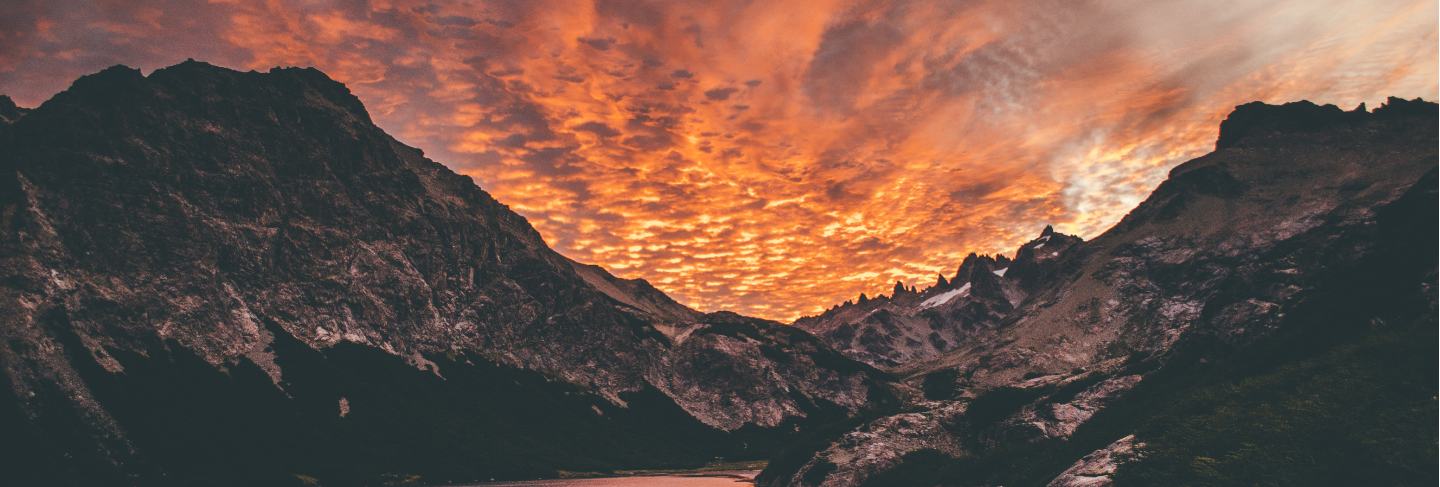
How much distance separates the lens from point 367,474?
630 ft

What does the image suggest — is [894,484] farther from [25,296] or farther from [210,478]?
[25,296]

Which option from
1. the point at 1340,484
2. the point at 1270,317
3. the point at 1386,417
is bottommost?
the point at 1340,484

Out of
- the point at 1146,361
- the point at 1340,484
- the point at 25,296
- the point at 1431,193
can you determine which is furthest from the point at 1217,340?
the point at 25,296

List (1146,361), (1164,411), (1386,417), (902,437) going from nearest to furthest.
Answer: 1. (1386,417)
2. (1164,411)
3. (902,437)
4. (1146,361)

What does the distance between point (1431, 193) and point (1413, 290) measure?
52.2ft

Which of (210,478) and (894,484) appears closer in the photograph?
(894,484)

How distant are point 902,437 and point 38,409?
214063 mm

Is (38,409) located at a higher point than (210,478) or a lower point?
higher

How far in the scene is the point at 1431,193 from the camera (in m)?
61.1

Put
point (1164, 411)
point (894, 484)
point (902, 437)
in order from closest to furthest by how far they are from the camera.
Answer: point (1164, 411) < point (894, 484) < point (902, 437)

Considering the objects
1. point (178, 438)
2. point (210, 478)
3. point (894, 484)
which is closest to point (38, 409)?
point (178, 438)

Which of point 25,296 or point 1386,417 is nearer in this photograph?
point 1386,417

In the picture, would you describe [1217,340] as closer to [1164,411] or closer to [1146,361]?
[1164,411]

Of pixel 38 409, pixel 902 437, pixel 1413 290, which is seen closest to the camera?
pixel 1413 290
